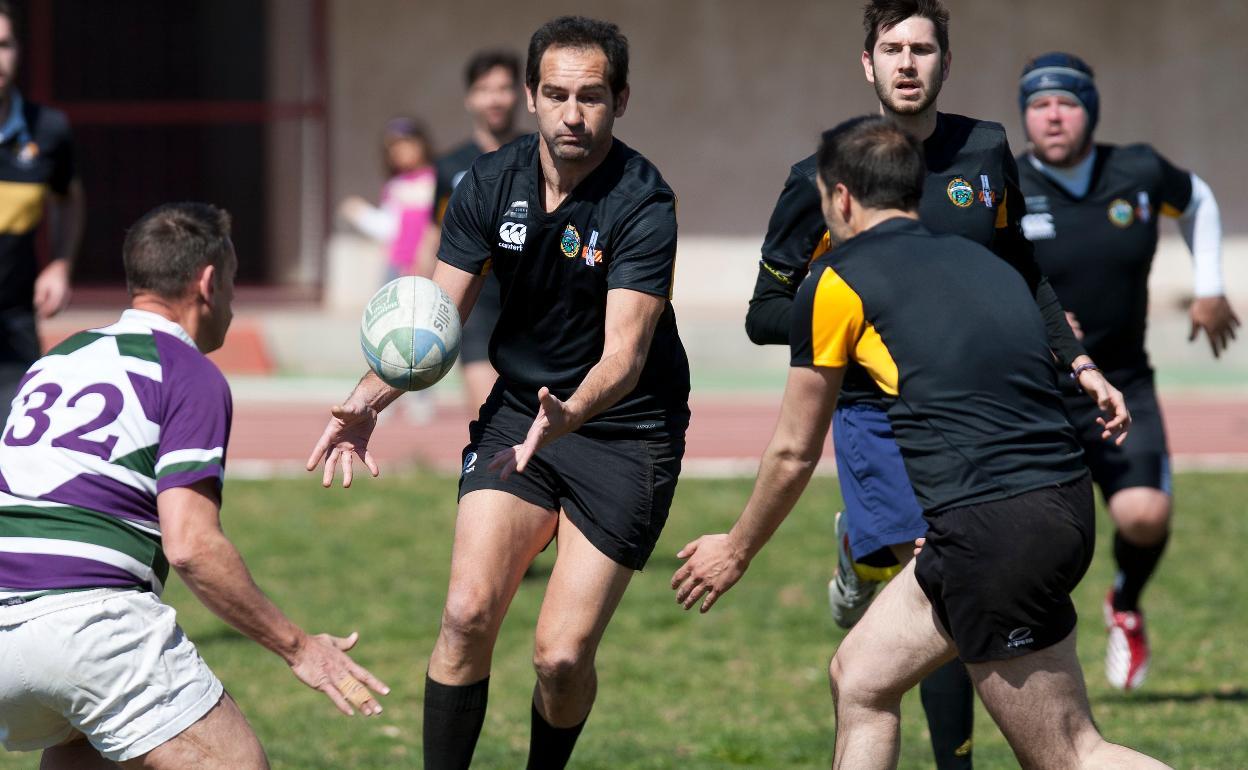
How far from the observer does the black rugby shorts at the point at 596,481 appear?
5.44 meters

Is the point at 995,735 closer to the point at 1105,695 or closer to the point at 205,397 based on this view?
the point at 1105,695

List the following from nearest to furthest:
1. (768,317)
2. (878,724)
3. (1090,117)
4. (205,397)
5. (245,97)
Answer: (205,397)
(878,724)
(768,317)
(1090,117)
(245,97)

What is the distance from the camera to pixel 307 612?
30.4 ft

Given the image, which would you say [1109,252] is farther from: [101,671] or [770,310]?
[101,671]

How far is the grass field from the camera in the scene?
6777mm

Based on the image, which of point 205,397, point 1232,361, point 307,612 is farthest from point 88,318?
point 205,397

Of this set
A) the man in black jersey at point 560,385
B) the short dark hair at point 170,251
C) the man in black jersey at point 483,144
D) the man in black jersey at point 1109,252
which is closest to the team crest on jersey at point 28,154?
the man in black jersey at point 483,144

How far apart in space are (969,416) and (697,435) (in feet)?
32.3

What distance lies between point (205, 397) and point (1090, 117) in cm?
411

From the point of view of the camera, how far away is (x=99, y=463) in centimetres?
435

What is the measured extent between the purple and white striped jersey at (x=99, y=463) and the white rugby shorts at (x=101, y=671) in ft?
0.22

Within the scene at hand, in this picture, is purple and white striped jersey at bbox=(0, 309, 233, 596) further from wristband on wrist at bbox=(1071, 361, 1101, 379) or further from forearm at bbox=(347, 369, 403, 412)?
wristband on wrist at bbox=(1071, 361, 1101, 379)

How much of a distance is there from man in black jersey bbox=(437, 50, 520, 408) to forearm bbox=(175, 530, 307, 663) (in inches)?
176

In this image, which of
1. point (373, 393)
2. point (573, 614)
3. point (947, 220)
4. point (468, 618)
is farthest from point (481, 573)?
point (947, 220)
